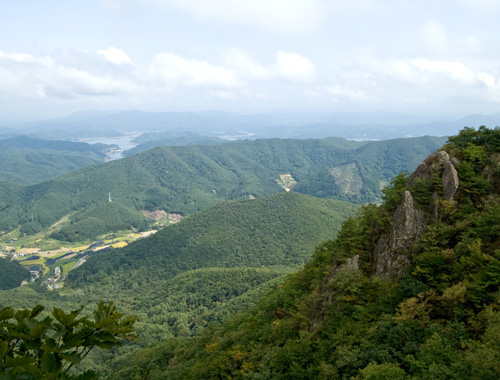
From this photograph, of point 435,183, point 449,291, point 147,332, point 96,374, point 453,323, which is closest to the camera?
point 96,374

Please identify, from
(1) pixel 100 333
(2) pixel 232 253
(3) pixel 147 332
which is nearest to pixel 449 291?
(1) pixel 100 333

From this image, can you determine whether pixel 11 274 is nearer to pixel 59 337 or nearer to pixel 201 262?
pixel 201 262

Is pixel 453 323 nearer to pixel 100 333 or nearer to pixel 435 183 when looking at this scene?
pixel 435 183

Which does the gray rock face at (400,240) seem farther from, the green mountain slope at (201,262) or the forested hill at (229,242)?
the forested hill at (229,242)

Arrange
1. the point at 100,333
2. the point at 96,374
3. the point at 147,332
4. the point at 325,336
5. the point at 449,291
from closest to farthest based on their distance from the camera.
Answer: the point at 96,374
the point at 100,333
the point at 449,291
the point at 325,336
the point at 147,332

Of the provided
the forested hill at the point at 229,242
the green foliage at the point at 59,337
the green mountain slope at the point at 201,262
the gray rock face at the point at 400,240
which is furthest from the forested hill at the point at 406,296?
the forested hill at the point at 229,242

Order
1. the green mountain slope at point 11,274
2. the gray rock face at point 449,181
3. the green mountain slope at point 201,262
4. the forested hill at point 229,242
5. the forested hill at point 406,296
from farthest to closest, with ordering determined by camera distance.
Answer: the green mountain slope at point 11,274 → the forested hill at point 229,242 → the green mountain slope at point 201,262 → the gray rock face at point 449,181 → the forested hill at point 406,296
